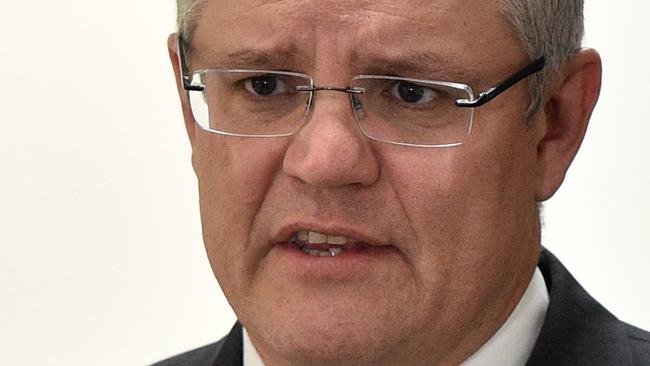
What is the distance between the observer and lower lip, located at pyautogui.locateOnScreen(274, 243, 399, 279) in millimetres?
2494

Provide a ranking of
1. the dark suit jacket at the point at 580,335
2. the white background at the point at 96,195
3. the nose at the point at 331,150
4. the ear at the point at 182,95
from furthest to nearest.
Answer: the white background at the point at 96,195, the ear at the point at 182,95, the dark suit jacket at the point at 580,335, the nose at the point at 331,150

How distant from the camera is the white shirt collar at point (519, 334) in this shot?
2.68 meters

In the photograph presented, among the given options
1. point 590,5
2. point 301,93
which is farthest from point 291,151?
point 590,5

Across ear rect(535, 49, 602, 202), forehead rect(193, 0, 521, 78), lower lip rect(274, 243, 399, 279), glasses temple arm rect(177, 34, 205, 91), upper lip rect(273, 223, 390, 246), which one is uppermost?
forehead rect(193, 0, 521, 78)

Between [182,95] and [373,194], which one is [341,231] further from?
[182,95]

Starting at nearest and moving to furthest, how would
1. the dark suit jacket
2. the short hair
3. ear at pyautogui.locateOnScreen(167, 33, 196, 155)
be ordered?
the short hair → the dark suit jacket → ear at pyautogui.locateOnScreen(167, 33, 196, 155)

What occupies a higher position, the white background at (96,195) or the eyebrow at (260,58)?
the eyebrow at (260,58)

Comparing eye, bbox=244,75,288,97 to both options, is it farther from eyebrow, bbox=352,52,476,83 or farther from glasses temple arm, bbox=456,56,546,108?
glasses temple arm, bbox=456,56,546,108

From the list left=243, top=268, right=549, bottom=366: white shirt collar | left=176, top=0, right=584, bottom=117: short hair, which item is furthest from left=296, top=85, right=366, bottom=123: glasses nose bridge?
left=243, top=268, right=549, bottom=366: white shirt collar

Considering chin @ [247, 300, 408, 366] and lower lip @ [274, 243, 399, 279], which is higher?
lower lip @ [274, 243, 399, 279]

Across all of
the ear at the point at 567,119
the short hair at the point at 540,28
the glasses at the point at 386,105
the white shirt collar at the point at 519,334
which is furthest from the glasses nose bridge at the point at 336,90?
the white shirt collar at the point at 519,334

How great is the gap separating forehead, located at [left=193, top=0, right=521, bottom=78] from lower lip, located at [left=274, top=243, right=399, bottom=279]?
0.98 ft

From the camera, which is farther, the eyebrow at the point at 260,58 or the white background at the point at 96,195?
the white background at the point at 96,195

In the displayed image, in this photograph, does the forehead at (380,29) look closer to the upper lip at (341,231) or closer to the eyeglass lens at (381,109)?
the eyeglass lens at (381,109)
